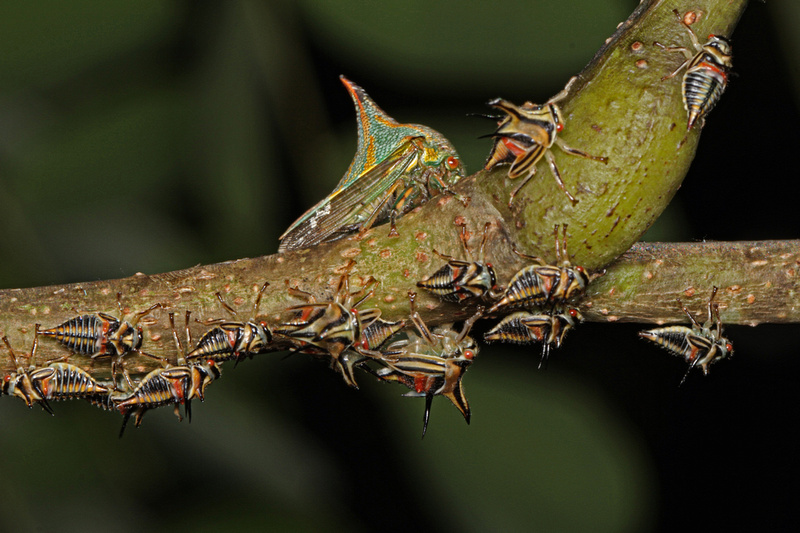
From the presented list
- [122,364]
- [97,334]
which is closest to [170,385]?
[122,364]

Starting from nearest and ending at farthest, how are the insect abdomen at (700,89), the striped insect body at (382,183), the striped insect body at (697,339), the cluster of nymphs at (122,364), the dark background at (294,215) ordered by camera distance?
the insect abdomen at (700,89), the cluster of nymphs at (122,364), the striped insect body at (382,183), the striped insect body at (697,339), the dark background at (294,215)

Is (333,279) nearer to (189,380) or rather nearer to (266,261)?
(266,261)

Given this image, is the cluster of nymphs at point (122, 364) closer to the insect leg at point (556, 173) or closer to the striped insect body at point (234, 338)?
the striped insect body at point (234, 338)

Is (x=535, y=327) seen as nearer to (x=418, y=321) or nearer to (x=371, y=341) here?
(x=418, y=321)

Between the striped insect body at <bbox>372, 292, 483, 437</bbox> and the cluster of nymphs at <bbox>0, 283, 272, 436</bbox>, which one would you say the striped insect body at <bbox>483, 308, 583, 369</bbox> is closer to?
the striped insect body at <bbox>372, 292, 483, 437</bbox>

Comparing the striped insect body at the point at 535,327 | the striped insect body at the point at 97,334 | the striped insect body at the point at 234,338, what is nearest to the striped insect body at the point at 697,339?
the striped insect body at the point at 535,327

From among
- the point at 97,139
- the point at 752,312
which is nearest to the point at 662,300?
the point at 752,312

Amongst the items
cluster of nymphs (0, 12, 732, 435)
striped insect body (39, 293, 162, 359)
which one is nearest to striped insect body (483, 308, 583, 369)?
cluster of nymphs (0, 12, 732, 435)
